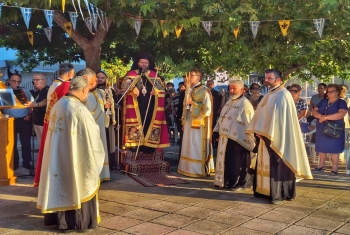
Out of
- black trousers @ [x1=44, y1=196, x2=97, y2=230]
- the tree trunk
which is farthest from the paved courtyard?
the tree trunk

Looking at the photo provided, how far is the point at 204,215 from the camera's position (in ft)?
20.7

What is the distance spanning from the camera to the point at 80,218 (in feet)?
18.0

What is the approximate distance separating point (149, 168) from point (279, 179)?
285cm

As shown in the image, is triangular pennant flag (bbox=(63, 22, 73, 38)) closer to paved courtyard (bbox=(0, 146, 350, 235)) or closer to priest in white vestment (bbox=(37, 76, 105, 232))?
paved courtyard (bbox=(0, 146, 350, 235))

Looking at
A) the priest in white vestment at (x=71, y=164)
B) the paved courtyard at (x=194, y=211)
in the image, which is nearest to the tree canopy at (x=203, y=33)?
the priest in white vestment at (x=71, y=164)

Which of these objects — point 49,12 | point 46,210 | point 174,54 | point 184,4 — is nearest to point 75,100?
point 46,210

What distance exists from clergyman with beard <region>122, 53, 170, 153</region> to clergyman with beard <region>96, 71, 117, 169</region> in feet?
0.92

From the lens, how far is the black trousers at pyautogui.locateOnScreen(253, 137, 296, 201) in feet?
23.0

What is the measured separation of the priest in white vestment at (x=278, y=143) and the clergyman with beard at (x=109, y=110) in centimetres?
272

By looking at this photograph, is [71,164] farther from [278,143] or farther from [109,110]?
Result: [109,110]

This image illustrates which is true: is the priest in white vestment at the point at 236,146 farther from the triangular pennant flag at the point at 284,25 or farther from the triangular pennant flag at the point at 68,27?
the triangular pennant flag at the point at 68,27

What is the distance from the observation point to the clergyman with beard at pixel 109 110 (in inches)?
343

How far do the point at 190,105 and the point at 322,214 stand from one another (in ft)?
11.3

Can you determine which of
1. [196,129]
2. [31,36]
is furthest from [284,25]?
[31,36]
